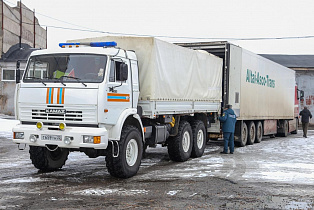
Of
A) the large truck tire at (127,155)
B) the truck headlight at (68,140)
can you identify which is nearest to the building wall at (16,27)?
the large truck tire at (127,155)

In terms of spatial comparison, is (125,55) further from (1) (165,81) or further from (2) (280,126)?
(2) (280,126)

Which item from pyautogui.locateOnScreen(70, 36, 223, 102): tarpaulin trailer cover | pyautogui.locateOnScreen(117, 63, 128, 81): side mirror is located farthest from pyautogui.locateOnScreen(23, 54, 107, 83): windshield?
pyautogui.locateOnScreen(70, 36, 223, 102): tarpaulin trailer cover

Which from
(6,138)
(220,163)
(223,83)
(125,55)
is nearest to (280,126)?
(223,83)

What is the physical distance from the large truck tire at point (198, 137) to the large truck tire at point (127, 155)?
3.49 meters

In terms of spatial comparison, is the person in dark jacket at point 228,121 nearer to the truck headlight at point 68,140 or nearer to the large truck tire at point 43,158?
the large truck tire at point 43,158

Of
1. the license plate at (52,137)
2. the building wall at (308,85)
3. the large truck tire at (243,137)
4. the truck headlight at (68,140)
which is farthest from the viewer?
the building wall at (308,85)

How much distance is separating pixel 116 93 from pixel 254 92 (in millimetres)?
10237

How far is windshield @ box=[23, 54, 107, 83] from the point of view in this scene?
8930 mm

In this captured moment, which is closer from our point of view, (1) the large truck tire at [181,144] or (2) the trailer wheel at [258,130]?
(1) the large truck tire at [181,144]

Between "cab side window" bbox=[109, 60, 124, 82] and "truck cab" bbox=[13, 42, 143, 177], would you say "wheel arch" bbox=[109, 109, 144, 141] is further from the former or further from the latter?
"cab side window" bbox=[109, 60, 124, 82]

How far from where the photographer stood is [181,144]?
12219mm

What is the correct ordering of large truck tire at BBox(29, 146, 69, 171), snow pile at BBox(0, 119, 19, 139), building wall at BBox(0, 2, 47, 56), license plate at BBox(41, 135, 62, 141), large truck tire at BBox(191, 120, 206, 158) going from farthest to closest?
building wall at BBox(0, 2, 47, 56) < snow pile at BBox(0, 119, 19, 139) < large truck tire at BBox(191, 120, 206, 158) < large truck tire at BBox(29, 146, 69, 171) < license plate at BBox(41, 135, 62, 141)

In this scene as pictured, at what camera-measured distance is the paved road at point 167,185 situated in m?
6.94

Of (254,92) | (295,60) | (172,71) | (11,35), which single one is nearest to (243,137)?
(254,92)
